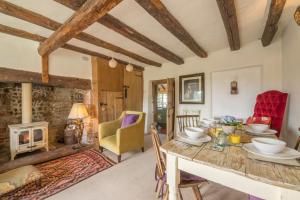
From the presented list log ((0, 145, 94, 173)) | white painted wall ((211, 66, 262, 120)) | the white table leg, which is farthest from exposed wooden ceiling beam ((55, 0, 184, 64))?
log ((0, 145, 94, 173))

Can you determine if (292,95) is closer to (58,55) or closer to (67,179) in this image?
(67,179)

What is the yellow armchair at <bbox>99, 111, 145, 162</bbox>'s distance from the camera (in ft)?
9.00

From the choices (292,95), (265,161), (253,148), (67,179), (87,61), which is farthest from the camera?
(87,61)

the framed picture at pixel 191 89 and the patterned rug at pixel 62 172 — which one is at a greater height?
the framed picture at pixel 191 89

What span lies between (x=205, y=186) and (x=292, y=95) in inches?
84.1

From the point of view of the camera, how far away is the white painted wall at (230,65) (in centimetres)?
298

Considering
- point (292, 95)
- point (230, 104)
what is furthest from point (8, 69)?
point (292, 95)

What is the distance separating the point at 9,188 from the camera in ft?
5.76

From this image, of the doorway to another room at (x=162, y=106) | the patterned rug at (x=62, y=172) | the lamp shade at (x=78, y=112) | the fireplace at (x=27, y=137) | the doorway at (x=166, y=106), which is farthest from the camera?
the doorway to another room at (x=162, y=106)

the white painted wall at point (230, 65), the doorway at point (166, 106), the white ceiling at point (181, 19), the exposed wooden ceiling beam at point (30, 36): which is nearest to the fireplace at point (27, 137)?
the exposed wooden ceiling beam at point (30, 36)

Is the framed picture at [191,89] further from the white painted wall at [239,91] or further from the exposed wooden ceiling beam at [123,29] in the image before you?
the exposed wooden ceiling beam at [123,29]

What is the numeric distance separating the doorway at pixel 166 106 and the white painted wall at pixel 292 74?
2252 millimetres

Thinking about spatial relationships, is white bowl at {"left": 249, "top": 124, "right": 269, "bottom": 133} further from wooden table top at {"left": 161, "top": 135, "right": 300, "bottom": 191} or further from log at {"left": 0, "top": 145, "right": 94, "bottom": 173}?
log at {"left": 0, "top": 145, "right": 94, "bottom": 173}

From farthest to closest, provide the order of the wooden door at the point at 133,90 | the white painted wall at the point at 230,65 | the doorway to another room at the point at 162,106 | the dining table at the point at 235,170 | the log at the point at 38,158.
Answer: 1. the doorway to another room at the point at 162,106
2. the wooden door at the point at 133,90
3. the white painted wall at the point at 230,65
4. the log at the point at 38,158
5. the dining table at the point at 235,170
